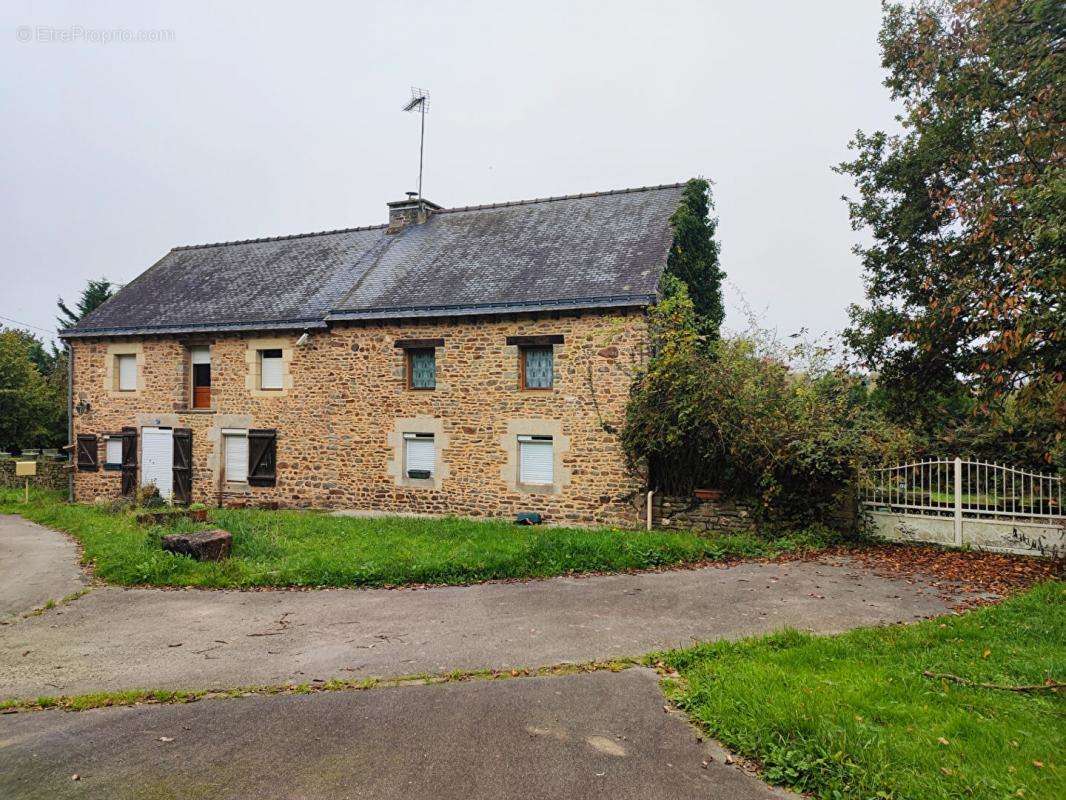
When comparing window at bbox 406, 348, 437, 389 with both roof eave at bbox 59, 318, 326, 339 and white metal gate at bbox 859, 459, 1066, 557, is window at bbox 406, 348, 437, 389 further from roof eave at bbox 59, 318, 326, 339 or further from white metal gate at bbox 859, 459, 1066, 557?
white metal gate at bbox 859, 459, 1066, 557

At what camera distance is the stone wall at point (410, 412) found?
45.0 ft

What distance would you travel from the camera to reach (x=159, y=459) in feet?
60.1

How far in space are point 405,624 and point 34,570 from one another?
722 centimetres

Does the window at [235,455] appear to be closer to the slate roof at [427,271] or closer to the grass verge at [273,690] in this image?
the slate roof at [427,271]

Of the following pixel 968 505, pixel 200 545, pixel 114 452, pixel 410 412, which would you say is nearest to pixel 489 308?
pixel 410 412

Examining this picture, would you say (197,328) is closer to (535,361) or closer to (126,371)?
(126,371)

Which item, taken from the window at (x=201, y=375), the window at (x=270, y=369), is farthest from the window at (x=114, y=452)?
the window at (x=270, y=369)

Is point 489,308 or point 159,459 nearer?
point 489,308

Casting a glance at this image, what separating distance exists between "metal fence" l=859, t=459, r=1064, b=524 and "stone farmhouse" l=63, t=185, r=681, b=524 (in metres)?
4.38

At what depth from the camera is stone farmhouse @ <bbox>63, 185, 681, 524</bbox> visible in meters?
13.9

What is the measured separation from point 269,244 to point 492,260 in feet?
29.4

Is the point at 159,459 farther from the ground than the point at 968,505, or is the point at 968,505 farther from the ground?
Answer: the point at 159,459

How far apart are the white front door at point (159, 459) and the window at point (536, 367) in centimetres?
1016

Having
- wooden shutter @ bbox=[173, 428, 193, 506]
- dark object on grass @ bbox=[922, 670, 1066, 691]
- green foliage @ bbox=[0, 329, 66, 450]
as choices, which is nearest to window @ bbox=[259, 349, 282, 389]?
wooden shutter @ bbox=[173, 428, 193, 506]
